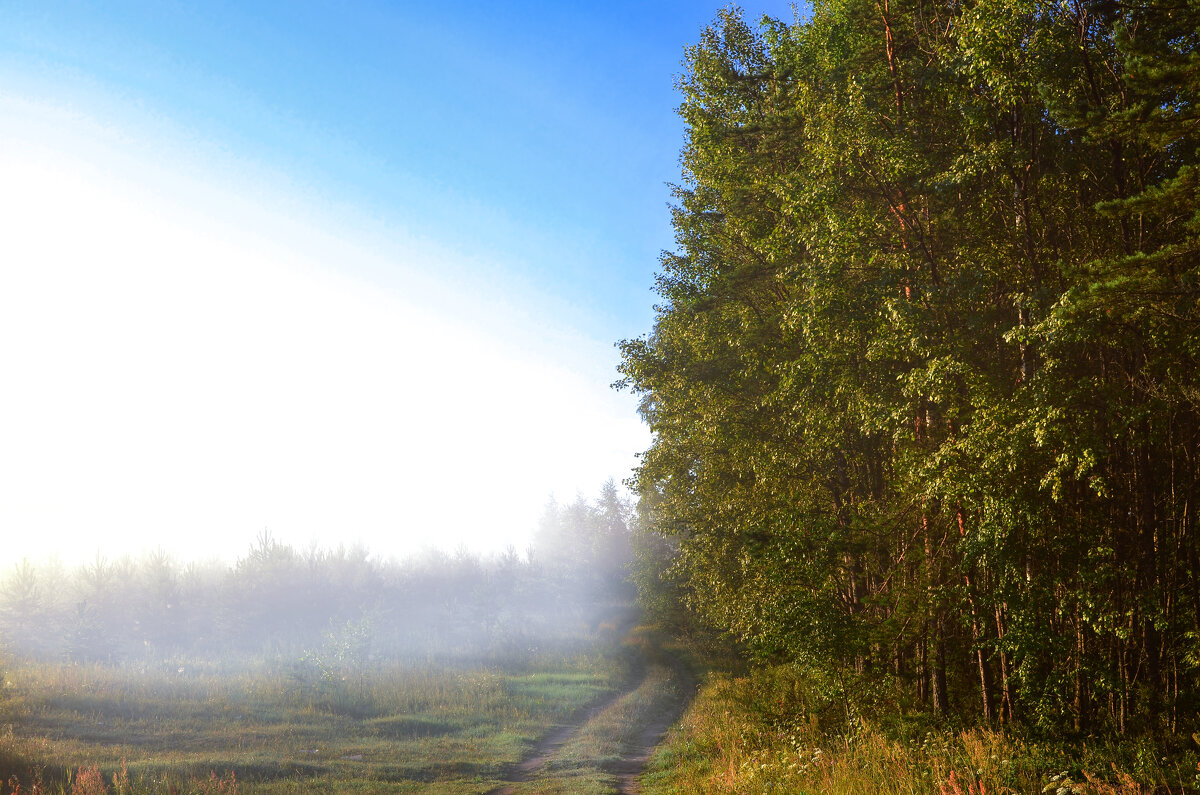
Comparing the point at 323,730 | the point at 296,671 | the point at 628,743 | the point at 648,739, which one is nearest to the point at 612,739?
the point at 628,743

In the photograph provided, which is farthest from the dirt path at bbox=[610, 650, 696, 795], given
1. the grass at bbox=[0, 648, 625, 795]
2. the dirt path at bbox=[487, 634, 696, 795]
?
the grass at bbox=[0, 648, 625, 795]

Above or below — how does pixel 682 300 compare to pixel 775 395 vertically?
above

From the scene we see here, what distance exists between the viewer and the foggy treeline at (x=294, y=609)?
31516 mm

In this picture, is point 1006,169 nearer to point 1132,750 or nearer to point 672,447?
point 1132,750

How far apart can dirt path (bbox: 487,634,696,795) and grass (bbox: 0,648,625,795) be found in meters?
0.48

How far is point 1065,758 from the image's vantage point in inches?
346

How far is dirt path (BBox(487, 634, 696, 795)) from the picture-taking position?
48.5 feet

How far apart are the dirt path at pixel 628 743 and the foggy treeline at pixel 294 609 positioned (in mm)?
11684

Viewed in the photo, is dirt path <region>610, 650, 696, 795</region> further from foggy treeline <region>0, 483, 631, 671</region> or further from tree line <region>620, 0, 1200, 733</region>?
foggy treeline <region>0, 483, 631, 671</region>

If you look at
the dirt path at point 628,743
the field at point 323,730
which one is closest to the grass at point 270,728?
the field at point 323,730

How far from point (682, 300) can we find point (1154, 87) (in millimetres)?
13357

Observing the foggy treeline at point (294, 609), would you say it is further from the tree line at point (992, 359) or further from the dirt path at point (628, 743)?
the tree line at point (992, 359)

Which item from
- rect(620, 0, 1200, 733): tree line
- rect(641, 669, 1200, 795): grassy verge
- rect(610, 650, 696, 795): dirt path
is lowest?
rect(610, 650, 696, 795): dirt path

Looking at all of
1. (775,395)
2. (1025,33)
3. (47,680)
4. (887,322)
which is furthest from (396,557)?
(1025,33)
